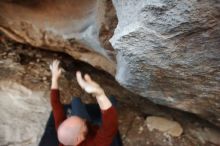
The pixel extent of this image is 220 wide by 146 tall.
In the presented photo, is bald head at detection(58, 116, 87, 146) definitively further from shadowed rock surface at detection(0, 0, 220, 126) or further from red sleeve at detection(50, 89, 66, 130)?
shadowed rock surface at detection(0, 0, 220, 126)

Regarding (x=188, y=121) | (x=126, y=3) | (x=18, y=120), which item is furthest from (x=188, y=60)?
(x=18, y=120)

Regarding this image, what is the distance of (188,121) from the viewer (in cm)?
171

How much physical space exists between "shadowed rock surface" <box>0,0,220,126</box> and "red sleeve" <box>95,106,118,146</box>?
14 centimetres

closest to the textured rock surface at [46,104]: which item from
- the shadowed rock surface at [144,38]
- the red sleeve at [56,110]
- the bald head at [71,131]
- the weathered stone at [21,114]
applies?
the weathered stone at [21,114]

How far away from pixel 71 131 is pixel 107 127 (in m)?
0.11

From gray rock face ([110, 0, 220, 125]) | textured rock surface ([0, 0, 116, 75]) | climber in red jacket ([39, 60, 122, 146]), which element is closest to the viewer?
gray rock face ([110, 0, 220, 125])

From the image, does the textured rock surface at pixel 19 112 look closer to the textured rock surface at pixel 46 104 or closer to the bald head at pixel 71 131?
the textured rock surface at pixel 46 104

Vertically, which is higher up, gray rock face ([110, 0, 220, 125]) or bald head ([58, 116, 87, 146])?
gray rock face ([110, 0, 220, 125])

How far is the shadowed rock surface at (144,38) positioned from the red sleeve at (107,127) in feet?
0.45

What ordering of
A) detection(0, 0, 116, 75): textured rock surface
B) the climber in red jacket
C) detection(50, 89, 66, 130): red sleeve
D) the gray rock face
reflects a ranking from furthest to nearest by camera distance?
detection(0, 0, 116, 75): textured rock surface < detection(50, 89, 66, 130): red sleeve < the climber in red jacket < the gray rock face

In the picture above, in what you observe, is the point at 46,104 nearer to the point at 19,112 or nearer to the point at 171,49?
the point at 19,112

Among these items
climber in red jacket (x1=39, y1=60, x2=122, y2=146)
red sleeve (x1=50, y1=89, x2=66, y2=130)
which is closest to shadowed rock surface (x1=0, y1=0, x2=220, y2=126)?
climber in red jacket (x1=39, y1=60, x2=122, y2=146)

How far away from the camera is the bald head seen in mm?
1249

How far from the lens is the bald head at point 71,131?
1.25 m
